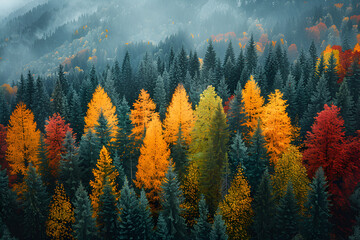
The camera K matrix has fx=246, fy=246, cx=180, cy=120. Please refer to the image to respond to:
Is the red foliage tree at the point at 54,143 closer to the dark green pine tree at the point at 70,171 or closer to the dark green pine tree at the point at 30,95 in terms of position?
the dark green pine tree at the point at 70,171

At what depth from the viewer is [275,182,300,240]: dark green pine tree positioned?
2267 centimetres

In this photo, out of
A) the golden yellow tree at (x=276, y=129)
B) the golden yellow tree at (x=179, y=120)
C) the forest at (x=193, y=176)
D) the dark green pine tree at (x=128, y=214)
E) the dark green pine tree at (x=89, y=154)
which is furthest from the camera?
the golden yellow tree at (x=179, y=120)

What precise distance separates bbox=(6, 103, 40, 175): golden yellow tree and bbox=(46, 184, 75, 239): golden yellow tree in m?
9.94

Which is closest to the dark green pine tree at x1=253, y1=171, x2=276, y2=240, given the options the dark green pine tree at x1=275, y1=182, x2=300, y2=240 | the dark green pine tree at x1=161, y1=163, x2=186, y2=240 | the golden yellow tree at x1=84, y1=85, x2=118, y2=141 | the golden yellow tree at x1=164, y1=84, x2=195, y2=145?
the dark green pine tree at x1=275, y1=182, x2=300, y2=240

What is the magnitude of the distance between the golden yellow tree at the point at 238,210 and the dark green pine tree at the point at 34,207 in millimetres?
21221

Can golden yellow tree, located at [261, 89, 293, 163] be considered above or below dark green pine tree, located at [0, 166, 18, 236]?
above

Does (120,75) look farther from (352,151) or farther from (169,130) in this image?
(352,151)

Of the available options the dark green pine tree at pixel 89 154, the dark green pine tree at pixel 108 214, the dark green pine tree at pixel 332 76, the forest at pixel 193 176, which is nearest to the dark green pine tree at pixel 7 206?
the forest at pixel 193 176

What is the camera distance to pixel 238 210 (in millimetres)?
23984

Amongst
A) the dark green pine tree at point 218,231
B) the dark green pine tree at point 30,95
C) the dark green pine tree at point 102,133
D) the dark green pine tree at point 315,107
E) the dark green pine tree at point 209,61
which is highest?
the dark green pine tree at point 209,61

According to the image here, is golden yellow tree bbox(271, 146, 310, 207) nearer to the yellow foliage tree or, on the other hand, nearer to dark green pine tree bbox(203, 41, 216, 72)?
the yellow foliage tree

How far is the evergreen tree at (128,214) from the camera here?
24.4 m

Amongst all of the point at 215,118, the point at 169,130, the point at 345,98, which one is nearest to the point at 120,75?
the point at 169,130

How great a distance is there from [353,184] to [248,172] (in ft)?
Answer: 32.3
